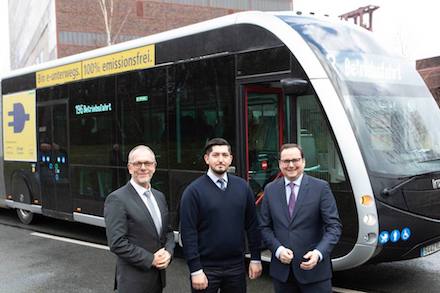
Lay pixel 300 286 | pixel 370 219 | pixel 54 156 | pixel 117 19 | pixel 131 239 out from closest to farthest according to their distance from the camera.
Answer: pixel 131 239, pixel 300 286, pixel 370 219, pixel 54 156, pixel 117 19

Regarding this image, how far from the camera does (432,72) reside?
24.0 metres

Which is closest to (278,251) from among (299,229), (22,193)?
(299,229)

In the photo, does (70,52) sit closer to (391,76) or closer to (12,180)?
(12,180)

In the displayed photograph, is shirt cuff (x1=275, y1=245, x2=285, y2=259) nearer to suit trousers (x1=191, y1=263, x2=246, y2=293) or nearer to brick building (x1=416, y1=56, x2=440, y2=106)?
suit trousers (x1=191, y1=263, x2=246, y2=293)

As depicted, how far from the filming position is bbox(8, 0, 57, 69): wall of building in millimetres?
47388

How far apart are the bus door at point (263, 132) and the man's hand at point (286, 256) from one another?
2606 mm

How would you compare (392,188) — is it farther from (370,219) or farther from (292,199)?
(292,199)

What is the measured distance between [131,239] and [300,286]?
1.15 meters

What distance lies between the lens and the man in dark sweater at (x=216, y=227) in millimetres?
3236

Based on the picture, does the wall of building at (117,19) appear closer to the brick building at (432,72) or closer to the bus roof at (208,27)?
the brick building at (432,72)

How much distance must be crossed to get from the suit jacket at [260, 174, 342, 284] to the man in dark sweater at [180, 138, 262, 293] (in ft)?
0.74

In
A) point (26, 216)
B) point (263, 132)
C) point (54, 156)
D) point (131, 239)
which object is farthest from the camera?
point (26, 216)

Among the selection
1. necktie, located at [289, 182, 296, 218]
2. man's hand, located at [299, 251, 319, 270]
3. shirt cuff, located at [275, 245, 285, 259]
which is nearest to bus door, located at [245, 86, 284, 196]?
necktie, located at [289, 182, 296, 218]

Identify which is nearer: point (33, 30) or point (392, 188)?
point (392, 188)
